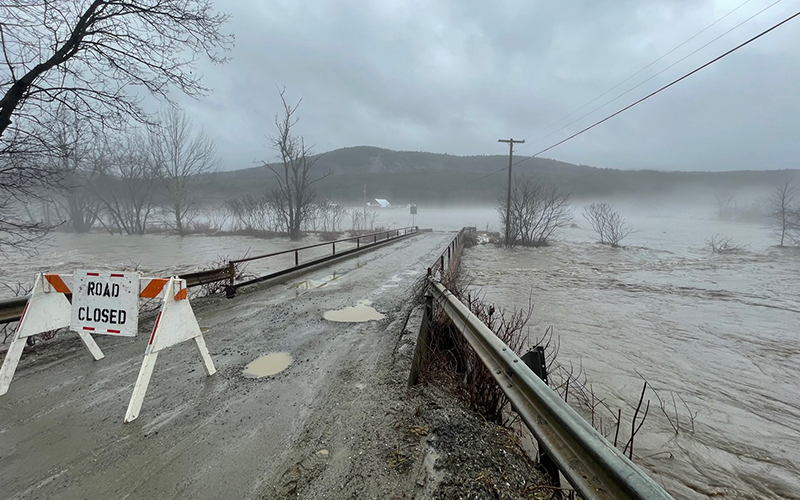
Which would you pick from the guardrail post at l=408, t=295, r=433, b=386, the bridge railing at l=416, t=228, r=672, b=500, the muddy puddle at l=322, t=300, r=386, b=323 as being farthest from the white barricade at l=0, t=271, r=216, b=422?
the bridge railing at l=416, t=228, r=672, b=500

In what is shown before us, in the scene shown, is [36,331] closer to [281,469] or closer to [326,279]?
[281,469]

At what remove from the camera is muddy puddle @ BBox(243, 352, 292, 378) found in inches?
146

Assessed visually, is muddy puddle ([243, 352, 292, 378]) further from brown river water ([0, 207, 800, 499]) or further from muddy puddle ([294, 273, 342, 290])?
muddy puddle ([294, 273, 342, 290])

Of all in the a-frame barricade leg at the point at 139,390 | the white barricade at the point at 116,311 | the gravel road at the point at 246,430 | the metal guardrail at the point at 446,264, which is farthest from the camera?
the metal guardrail at the point at 446,264

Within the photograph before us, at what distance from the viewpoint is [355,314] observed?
6.10 m

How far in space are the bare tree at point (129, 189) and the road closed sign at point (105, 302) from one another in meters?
41.1

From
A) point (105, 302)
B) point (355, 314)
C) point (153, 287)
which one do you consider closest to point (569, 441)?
point (153, 287)

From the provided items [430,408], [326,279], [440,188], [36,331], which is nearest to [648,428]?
[430,408]

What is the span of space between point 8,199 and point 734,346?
14.9 metres

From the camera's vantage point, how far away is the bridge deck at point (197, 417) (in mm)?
2148

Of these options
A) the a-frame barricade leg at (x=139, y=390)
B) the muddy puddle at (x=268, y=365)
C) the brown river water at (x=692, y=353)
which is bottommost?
the brown river water at (x=692, y=353)

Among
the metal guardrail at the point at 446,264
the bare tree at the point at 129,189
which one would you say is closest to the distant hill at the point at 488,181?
the bare tree at the point at 129,189

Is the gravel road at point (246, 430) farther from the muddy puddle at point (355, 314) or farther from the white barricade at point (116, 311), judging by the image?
the muddy puddle at point (355, 314)

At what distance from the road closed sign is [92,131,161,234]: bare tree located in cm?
4110
